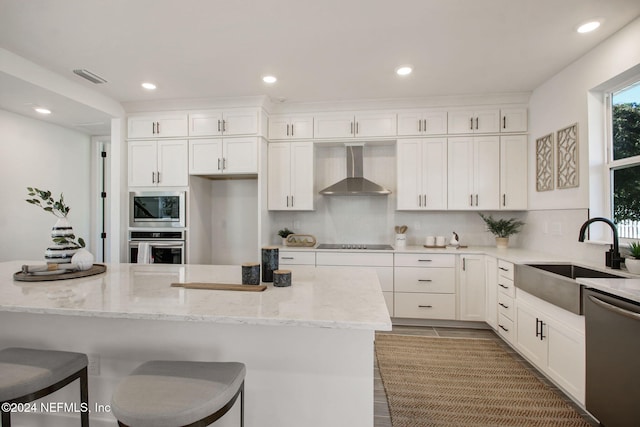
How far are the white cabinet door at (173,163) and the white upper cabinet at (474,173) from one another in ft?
10.7

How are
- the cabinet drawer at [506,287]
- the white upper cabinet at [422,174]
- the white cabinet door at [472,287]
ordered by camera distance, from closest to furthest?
the cabinet drawer at [506,287], the white cabinet door at [472,287], the white upper cabinet at [422,174]

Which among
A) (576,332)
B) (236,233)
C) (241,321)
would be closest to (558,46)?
(576,332)

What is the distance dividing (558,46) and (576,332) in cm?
224

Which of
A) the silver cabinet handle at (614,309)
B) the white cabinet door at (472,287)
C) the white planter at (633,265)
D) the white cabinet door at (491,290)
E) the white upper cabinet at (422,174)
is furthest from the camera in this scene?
the white upper cabinet at (422,174)

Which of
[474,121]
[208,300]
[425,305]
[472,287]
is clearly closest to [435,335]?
[425,305]

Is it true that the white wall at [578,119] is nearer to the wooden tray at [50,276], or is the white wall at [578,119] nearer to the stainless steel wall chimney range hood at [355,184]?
the stainless steel wall chimney range hood at [355,184]

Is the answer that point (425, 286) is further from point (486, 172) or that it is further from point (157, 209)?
point (157, 209)

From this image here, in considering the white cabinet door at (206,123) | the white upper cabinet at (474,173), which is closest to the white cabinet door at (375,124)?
the white upper cabinet at (474,173)

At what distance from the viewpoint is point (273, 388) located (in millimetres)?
1486

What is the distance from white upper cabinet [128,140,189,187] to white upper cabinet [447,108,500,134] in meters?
3.29

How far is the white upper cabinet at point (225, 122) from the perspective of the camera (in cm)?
376

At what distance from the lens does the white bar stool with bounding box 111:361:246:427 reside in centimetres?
103

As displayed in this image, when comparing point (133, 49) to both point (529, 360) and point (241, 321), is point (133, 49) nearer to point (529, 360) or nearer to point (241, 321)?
point (241, 321)

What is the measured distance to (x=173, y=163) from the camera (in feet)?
12.7
